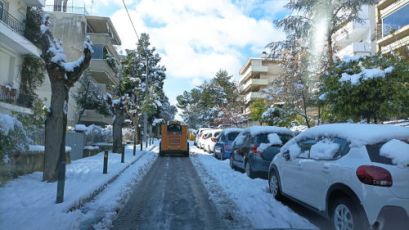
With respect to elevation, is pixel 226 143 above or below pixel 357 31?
below

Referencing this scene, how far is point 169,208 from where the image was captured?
8.52 meters

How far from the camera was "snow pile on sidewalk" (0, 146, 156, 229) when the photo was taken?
671 centimetres

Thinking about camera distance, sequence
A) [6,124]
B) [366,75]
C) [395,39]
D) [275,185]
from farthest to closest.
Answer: [395,39]
[366,75]
[6,124]
[275,185]

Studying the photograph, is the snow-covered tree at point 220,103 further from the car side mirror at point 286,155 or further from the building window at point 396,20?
the car side mirror at point 286,155

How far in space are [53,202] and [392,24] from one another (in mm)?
31534

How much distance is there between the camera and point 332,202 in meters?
6.39

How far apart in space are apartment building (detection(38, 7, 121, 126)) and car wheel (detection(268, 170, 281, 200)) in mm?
28335

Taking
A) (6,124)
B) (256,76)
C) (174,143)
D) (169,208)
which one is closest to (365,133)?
(169,208)

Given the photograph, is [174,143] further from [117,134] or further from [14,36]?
[14,36]

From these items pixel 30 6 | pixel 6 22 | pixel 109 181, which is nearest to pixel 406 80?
pixel 109 181

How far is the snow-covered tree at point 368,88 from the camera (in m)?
12.8

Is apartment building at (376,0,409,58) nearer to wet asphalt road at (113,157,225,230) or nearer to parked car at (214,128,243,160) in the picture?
parked car at (214,128,243,160)

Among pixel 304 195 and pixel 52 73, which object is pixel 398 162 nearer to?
pixel 304 195

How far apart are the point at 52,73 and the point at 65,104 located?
36.0 inches
